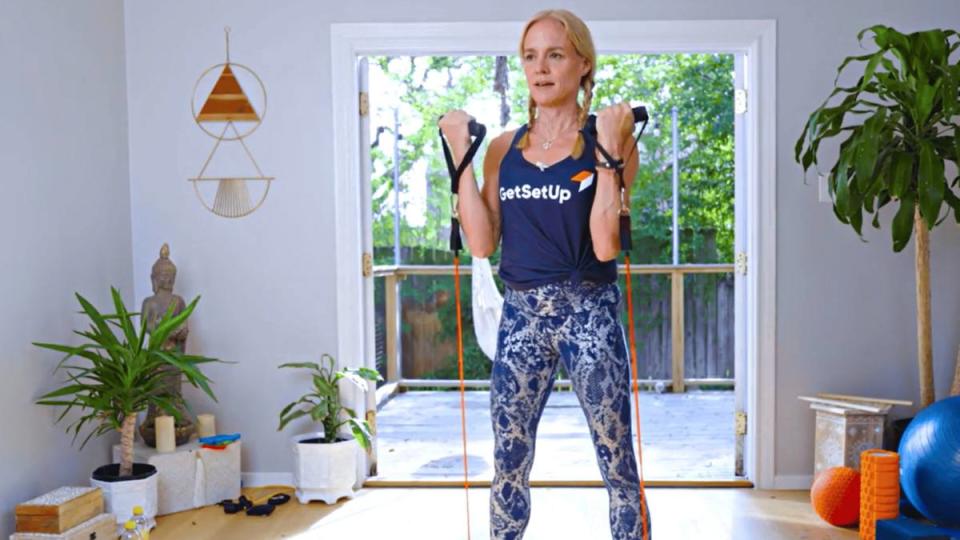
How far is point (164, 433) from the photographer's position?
3609 mm

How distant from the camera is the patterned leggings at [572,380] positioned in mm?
1932

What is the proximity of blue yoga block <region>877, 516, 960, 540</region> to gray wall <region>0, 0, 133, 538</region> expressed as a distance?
2.86 metres

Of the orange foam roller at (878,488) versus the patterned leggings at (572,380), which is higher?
the patterned leggings at (572,380)

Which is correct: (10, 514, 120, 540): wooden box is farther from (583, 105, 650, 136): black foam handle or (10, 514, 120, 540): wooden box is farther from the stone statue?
(583, 105, 650, 136): black foam handle

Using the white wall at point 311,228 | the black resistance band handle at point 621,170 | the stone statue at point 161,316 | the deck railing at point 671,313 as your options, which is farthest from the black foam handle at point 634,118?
the deck railing at point 671,313

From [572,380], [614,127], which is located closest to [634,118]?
[614,127]

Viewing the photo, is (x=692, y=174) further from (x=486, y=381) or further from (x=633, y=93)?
(x=486, y=381)

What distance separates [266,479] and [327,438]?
1.30 feet

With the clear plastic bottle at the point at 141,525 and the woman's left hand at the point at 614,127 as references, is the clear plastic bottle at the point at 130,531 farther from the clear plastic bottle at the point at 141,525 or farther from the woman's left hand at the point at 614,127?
the woman's left hand at the point at 614,127

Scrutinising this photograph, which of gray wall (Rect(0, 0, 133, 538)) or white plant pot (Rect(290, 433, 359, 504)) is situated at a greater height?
gray wall (Rect(0, 0, 133, 538))

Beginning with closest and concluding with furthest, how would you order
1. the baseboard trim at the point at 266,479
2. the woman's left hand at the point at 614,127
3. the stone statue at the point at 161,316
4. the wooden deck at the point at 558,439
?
the woman's left hand at the point at 614,127, the stone statue at the point at 161,316, the baseboard trim at the point at 266,479, the wooden deck at the point at 558,439

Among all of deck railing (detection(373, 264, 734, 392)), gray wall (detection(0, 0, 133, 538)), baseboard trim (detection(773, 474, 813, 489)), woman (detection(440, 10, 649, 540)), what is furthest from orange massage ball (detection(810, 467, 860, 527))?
deck railing (detection(373, 264, 734, 392))

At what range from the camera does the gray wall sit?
3133 millimetres

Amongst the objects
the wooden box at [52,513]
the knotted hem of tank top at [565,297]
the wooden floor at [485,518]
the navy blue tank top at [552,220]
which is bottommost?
the wooden floor at [485,518]
